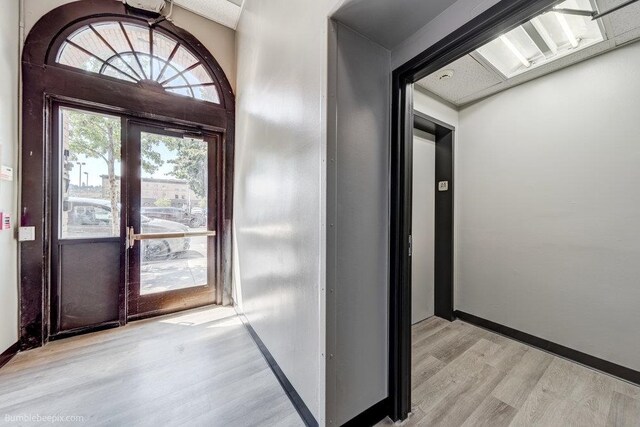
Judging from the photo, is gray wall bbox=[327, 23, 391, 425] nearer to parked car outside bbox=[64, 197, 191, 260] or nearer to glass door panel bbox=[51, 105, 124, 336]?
parked car outside bbox=[64, 197, 191, 260]

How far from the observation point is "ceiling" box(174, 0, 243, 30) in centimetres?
260

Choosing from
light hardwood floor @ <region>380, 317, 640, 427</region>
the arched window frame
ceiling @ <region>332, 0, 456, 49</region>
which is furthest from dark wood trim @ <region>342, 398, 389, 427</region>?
the arched window frame

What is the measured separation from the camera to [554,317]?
2057mm

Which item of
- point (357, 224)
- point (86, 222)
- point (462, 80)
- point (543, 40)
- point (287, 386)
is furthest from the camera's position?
point (86, 222)

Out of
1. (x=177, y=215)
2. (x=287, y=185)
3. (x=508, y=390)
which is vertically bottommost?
(x=508, y=390)

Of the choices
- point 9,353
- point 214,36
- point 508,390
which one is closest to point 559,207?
point 508,390

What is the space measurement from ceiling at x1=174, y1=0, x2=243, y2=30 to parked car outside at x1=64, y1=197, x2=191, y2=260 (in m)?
2.38

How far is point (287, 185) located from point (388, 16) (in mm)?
1077

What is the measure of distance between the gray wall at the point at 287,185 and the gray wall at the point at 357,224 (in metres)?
0.06

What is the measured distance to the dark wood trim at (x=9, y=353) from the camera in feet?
5.94

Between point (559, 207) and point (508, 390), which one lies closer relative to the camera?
point (508, 390)

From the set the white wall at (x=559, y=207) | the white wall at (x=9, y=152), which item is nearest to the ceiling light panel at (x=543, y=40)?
the white wall at (x=559, y=207)

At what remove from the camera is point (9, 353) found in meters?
1.87

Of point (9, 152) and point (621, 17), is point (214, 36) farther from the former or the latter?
point (621, 17)
